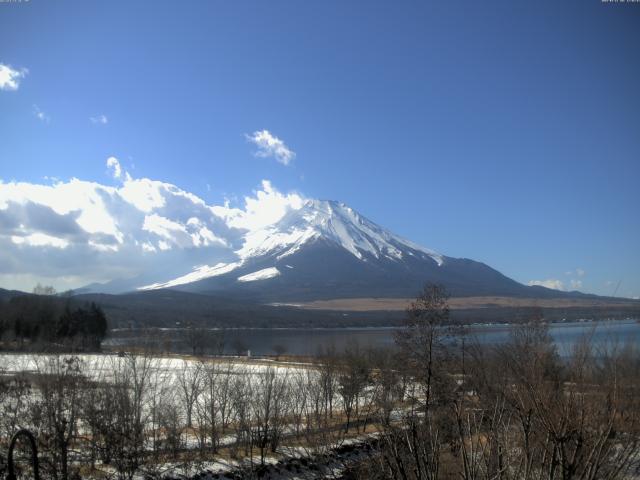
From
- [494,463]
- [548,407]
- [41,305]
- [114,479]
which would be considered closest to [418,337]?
[114,479]

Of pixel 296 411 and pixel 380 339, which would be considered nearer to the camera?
pixel 296 411

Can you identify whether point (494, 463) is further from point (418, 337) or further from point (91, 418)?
point (418, 337)

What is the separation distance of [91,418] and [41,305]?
62.4 metres

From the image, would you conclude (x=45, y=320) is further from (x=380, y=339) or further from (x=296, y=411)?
(x=380, y=339)

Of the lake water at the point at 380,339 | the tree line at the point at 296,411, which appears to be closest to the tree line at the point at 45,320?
the lake water at the point at 380,339

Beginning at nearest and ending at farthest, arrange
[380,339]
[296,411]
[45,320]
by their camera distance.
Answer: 1. [296,411]
2. [45,320]
3. [380,339]

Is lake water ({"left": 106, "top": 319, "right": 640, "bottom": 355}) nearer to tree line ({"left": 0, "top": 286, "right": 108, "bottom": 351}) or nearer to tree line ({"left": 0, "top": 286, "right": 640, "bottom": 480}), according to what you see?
tree line ({"left": 0, "top": 286, "right": 640, "bottom": 480})

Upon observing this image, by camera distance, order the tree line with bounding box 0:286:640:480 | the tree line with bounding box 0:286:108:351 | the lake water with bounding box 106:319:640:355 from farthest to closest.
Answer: the tree line with bounding box 0:286:108:351, the lake water with bounding box 106:319:640:355, the tree line with bounding box 0:286:640:480

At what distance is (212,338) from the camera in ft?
294

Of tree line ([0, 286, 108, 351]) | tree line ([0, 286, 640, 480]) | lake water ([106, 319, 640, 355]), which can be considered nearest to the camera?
tree line ([0, 286, 640, 480])

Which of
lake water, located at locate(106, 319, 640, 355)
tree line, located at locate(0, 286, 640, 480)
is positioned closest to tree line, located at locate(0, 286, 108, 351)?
lake water, located at locate(106, 319, 640, 355)

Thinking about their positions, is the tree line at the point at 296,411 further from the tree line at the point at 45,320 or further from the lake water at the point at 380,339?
the tree line at the point at 45,320

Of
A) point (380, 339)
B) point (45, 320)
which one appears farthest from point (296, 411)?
point (380, 339)

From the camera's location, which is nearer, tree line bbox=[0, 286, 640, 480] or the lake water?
tree line bbox=[0, 286, 640, 480]
